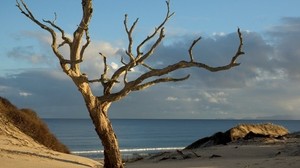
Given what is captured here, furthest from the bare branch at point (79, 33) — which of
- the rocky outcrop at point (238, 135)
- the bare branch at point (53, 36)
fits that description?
the rocky outcrop at point (238, 135)

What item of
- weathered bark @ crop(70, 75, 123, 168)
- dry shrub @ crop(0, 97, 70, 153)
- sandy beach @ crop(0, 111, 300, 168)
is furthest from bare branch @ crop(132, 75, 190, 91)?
dry shrub @ crop(0, 97, 70, 153)

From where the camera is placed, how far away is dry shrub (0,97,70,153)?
19.6 metres

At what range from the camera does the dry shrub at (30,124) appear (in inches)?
772

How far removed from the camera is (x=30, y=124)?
2002 cm

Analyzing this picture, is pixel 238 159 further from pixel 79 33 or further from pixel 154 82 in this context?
pixel 79 33

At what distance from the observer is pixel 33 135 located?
19688mm

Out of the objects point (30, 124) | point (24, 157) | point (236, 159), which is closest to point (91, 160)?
point (24, 157)

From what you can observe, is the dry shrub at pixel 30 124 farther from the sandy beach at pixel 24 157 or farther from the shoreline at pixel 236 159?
the shoreline at pixel 236 159

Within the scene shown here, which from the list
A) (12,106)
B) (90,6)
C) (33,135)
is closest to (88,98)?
(90,6)

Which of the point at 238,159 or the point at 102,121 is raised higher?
the point at 102,121

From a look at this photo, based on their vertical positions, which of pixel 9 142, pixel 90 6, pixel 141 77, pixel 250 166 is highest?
pixel 90 6

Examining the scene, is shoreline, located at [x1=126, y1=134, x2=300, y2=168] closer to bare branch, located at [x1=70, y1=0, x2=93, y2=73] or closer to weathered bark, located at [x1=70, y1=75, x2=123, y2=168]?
weathered bark, located at [x1=70, y1=75, x2=123, y2=168]

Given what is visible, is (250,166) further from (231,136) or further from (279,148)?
(231,136)

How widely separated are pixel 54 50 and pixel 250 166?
579 cm
